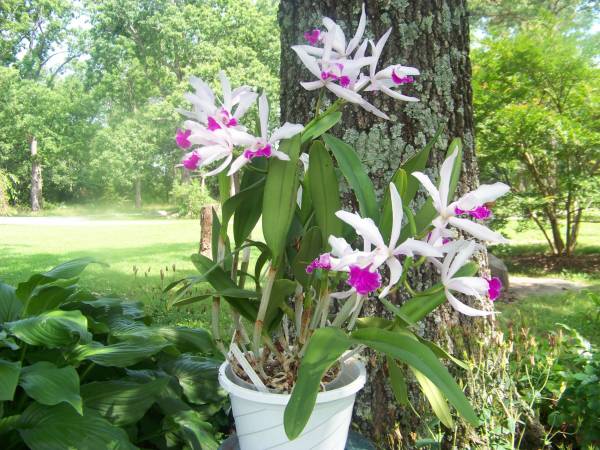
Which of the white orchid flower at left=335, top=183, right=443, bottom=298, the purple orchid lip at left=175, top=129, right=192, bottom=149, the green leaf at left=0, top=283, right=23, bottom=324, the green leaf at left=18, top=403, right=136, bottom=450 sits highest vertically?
the purple orchid lip at left=175, top=129, right=192, bottom=149

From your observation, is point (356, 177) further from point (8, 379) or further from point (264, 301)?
point (8, 379)

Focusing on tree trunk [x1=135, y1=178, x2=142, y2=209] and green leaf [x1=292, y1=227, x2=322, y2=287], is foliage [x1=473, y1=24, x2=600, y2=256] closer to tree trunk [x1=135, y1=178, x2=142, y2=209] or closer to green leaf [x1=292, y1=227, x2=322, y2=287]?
green leaf [x1=292, y1=227, x2=322, y2=287]

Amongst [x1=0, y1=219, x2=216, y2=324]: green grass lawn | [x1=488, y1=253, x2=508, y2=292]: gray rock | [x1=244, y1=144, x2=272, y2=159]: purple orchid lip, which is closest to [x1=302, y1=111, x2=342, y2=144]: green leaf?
[x1=244, y1=144, x2=272, y2=159]: purple orchid lip

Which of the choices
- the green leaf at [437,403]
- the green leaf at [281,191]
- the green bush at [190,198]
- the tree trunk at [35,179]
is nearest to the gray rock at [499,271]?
the green leaf at [437,403]

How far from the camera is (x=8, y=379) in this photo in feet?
3.85

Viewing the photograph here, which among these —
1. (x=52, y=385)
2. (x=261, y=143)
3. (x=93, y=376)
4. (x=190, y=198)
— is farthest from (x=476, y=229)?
(x=190, y=198)

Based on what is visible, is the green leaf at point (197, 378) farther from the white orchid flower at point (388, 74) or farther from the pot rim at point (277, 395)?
the white orchid flower at point (388, 74)

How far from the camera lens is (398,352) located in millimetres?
788

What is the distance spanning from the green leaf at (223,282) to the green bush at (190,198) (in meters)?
12.6

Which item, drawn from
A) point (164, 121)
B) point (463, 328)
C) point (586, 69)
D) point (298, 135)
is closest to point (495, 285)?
point (298, 135)

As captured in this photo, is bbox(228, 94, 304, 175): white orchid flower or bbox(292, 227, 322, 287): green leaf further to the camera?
bbox(292, 227, 322, 287): green leaf

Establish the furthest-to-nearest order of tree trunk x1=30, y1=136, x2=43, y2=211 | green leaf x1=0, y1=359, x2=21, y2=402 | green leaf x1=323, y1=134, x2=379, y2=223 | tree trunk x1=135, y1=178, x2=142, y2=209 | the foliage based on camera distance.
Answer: tree trunk x1=135, y1=178, x2=142, y2=209 → tree trunk x1=30, y1=136, x2=43, y2=211 → the foliage → green leaf x1=0, y1=359, x2=21, y2=402 → green leaf x1=323, y1=134, x2=379, y2=223

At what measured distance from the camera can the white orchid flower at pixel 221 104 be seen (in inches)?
33.1

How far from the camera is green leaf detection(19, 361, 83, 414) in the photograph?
1150 mm
